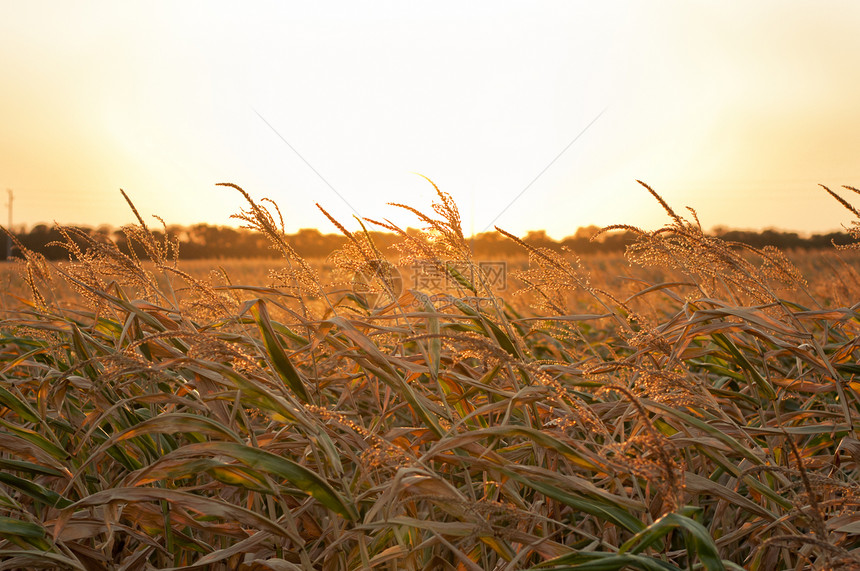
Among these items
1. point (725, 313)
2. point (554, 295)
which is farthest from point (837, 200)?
point (554, 295)

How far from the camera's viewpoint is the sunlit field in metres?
1.07

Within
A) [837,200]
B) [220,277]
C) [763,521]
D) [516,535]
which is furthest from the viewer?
[220,277]

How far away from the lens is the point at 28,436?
4.68ft

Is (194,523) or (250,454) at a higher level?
(250,454)

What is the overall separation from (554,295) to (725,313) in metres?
0.85

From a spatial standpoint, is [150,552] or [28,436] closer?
[150,552]

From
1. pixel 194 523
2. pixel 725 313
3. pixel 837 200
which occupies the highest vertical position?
pixel 837 200

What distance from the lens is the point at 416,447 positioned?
57.1 inches

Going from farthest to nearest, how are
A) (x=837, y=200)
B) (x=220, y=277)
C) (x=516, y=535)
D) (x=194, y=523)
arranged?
(x=220, y=277)
(x=837, y=200)
(x=194, y=523)
(x=516, y=535)

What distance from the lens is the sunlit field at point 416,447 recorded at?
1068 millimetres

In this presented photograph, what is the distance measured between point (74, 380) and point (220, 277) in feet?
2.59

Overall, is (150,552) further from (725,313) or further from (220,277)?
(725,313)

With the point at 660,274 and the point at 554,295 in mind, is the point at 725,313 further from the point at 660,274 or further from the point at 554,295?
the point at 660,274

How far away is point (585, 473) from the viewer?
61.9 inches
